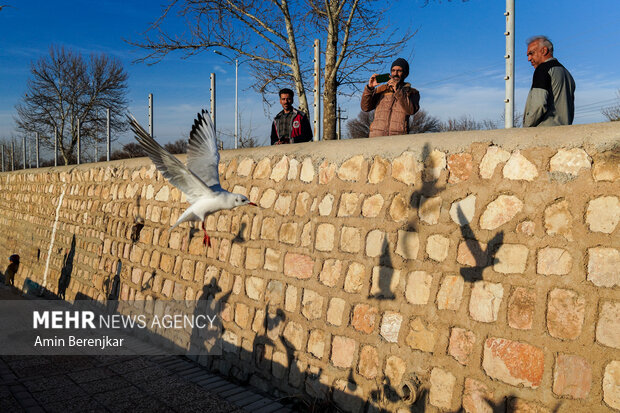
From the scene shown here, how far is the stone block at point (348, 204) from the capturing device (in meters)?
3.55

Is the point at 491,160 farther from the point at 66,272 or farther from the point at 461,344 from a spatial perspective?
the point at 66,272

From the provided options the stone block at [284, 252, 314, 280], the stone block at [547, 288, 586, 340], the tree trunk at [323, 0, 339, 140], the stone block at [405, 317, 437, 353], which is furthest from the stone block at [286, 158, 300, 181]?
the tree trunk at [323, 0, 339, 140]

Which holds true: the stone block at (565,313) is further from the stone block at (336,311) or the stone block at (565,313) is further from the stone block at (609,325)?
the stone block at (336,311)

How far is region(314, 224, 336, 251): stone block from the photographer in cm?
368

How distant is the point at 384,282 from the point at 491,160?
3.80ft

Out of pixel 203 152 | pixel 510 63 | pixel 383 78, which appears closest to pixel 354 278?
pixel 203 152

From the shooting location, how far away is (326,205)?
3.77 metres

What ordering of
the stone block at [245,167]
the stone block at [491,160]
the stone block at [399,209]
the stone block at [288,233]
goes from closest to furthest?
the stone block at [491,160], the stone block at [399,209], the stone block at [288,233], the stone block at [245,167]

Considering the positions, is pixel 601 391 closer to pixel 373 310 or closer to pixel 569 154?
pixel 569 154

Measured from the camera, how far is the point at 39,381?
13.8ft

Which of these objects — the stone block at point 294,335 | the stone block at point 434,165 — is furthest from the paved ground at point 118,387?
the stone block at point 434,165

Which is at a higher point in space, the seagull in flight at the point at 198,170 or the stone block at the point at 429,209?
the seagull in flight at the point at 198,170

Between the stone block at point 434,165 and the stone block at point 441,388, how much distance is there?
1307 mm

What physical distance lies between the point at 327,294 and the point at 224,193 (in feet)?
5.03
